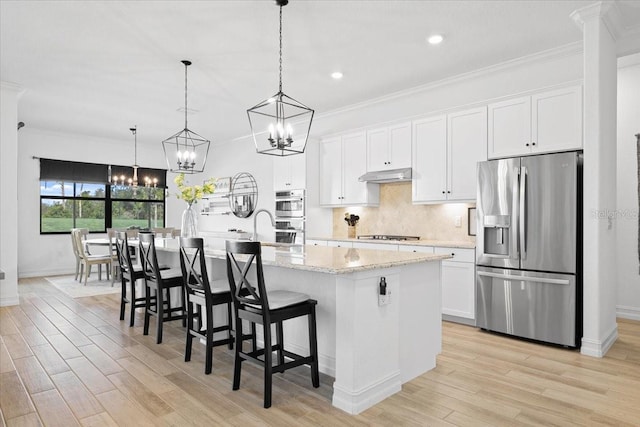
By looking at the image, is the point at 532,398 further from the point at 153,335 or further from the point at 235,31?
the point at 235,31


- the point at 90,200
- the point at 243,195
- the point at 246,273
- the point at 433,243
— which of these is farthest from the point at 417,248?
the point at 90,200

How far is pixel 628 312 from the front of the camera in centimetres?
455

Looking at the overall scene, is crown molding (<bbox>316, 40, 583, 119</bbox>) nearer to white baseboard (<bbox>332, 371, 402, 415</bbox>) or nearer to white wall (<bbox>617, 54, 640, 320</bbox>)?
white wall (<bbox>617, 54, 640, 320</bbox>)

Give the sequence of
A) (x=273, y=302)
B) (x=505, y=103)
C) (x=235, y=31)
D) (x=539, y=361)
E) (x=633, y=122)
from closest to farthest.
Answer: (x=273, y=302) < (x=539, y=361) < (x=235, y=31) < (x=505, y=103) < (x=633, y=122)

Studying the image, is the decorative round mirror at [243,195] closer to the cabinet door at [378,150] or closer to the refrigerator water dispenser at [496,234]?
the cabinet door at [378,150]

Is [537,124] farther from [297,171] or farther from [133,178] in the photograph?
[133,178]

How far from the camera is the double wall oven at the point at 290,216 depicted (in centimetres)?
625

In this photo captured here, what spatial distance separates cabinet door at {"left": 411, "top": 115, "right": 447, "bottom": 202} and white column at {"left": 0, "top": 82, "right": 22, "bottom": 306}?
16.9 feet

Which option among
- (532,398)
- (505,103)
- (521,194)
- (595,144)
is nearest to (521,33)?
(505,103)

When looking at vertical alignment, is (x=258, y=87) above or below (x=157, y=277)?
above

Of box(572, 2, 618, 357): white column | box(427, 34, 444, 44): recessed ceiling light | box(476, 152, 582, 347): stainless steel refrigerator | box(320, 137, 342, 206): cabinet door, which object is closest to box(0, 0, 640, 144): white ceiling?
box(427, 34, 444, 44): recessed ceiling light

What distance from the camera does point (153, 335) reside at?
154 inches

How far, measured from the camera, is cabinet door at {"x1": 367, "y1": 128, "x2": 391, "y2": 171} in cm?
538

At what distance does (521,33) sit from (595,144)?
1.23 meters
